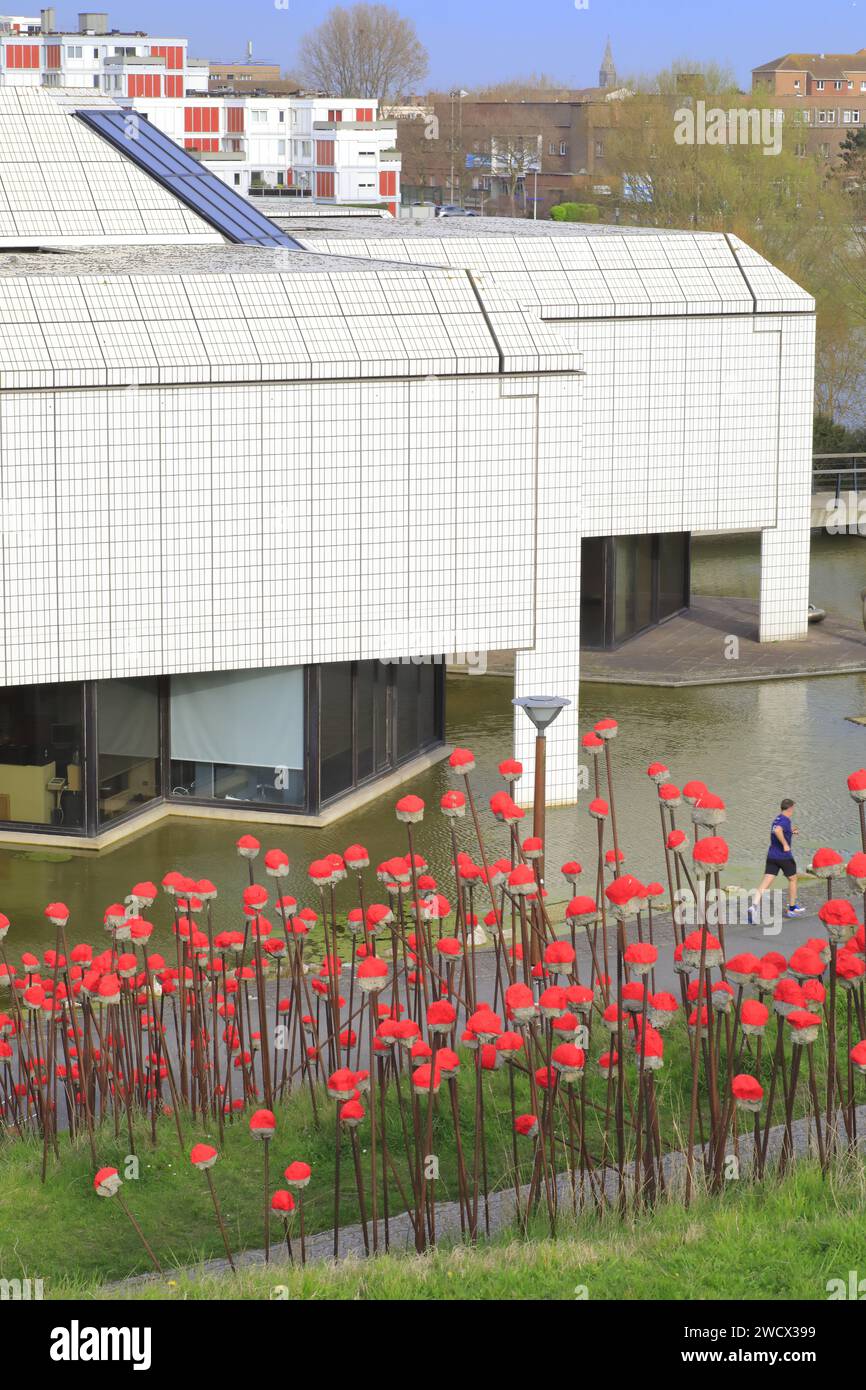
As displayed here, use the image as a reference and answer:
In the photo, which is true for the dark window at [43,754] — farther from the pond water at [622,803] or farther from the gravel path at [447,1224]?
the gravel path at [447,1224]

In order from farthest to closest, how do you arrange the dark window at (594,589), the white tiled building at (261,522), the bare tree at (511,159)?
1. the bare tree at (511,159)
2. the dark window at (594,589)
3. the white tiled building at (261,522)

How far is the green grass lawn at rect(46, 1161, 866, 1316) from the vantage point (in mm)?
10250

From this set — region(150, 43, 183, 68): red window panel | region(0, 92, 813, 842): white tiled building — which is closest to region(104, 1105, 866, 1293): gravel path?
region(0, 92, 813, 842): white tiled building

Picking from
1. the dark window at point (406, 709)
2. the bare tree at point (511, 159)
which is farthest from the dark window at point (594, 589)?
the bare tree at point (511, 159)

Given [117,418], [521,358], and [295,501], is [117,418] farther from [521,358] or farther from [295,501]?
[521,358]

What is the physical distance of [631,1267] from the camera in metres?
10.6

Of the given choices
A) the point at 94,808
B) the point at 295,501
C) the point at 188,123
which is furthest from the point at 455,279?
the point at 188,123

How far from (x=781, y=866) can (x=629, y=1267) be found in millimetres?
9916

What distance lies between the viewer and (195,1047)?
14258mm

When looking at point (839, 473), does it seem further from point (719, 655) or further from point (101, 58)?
point (101, 58)

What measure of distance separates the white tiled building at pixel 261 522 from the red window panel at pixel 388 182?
104m

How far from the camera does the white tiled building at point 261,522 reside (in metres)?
23.0

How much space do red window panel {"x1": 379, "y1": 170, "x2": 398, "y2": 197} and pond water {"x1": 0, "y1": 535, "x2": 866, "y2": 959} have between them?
101504mm

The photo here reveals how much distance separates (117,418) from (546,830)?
697cm
